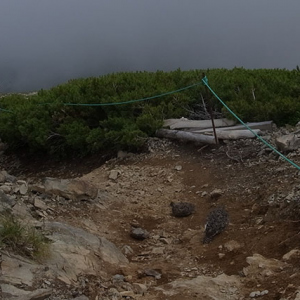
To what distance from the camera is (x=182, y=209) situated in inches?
289

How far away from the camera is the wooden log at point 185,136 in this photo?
9.87 metres

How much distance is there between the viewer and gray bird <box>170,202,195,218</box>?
24.0 feet

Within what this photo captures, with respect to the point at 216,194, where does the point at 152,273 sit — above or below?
below

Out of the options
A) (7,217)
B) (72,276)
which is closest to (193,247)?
(72,276)

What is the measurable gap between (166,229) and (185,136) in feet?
12.2

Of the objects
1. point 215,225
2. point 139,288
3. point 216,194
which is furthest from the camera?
point 216,194

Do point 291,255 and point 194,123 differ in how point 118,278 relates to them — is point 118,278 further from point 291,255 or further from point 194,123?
point 194,123

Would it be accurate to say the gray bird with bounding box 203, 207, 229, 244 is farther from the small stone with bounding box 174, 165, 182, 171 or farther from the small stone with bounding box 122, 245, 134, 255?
the small stone with bounding box 174, 165, 182, 171

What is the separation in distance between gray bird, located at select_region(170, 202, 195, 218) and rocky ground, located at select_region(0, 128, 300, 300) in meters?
0.11

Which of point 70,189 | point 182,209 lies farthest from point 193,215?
point 70,189

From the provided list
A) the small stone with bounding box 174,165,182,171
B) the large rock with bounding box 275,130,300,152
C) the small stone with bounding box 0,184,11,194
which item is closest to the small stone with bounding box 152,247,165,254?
the small stone with bounding box 0,184,11,194

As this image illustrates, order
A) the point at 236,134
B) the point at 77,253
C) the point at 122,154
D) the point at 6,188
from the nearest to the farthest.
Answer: the point at 77,253 → the point at 6,188 → the point at 236,134 → the point at 122,154

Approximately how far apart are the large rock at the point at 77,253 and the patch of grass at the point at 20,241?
0.47 ft

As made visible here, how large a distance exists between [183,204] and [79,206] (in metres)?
1.63
